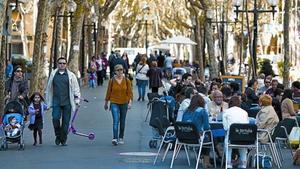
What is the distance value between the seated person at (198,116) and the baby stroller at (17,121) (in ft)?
13.0

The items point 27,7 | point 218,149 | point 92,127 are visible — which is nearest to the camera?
point 218,149

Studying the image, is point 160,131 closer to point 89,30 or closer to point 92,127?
point 92,127

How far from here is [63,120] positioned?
61.4 ft

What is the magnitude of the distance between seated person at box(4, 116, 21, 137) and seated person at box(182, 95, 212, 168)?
12.9ft

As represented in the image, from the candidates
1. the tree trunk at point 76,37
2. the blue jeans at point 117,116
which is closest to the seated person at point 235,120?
the blue jeans at point 117,116

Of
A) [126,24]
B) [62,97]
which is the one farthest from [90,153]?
[126,24]

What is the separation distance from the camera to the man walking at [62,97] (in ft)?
61.4

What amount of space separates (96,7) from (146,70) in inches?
1062

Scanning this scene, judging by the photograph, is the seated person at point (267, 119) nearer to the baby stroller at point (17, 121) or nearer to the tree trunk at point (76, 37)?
the baby stroller at point (17, 121)

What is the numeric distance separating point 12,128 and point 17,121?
183mm

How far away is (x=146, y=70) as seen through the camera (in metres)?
35.7

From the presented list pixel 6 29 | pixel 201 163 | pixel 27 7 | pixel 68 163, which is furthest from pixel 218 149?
pixel 27 7

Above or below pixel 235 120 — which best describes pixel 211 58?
above

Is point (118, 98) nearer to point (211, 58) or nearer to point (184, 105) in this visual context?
point (184, 105)
